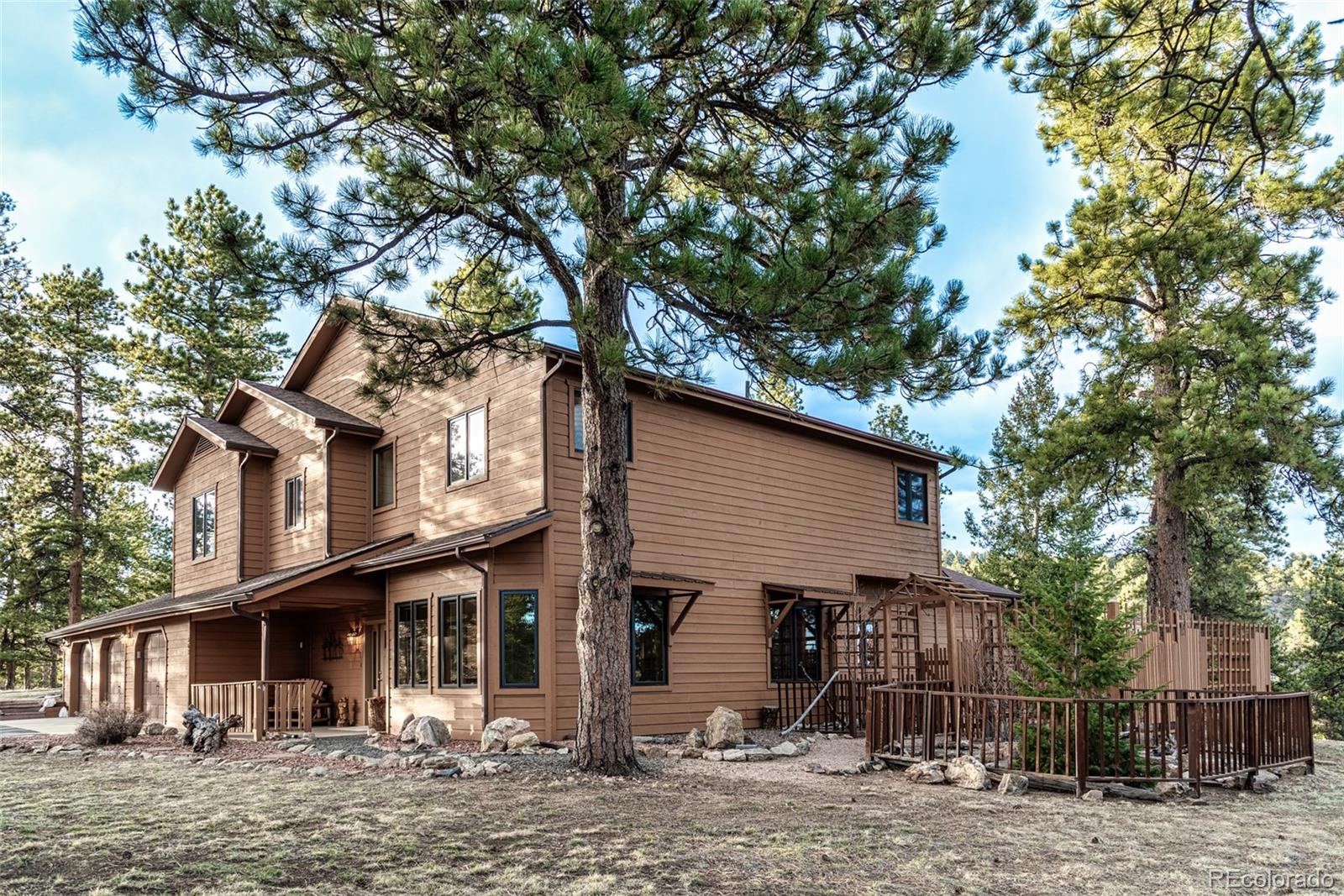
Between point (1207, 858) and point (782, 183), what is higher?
point (782, 183)

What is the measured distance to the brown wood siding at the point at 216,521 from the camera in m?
20.1

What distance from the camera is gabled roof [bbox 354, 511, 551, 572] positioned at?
13.2 metres

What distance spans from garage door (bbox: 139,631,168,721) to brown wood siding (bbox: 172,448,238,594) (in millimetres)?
1335

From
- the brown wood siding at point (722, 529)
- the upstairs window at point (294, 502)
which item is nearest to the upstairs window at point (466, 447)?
the brown wood siding at point (722, 529)

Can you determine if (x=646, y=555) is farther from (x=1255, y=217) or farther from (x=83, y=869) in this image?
(x=1255, y=217)

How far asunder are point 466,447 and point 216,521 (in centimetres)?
835

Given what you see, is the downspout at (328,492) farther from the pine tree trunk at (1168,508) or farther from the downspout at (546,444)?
the pine tree trunk at (1168,508)

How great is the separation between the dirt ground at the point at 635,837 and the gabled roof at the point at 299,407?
824cm

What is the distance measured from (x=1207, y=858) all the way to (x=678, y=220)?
6.18m

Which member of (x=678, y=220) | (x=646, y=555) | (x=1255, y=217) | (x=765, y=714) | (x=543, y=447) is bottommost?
(x=765, y=714)

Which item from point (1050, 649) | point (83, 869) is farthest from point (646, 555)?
point (83, 869)

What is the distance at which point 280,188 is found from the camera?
32.9 feet

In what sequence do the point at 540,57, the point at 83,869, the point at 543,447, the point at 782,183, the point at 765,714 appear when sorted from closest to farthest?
the point at 83,869, the point at 540,57, the point at 782,183, the point at 543,447, the point at 765,714

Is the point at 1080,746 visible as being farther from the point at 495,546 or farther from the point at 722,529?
the point at 722,529
